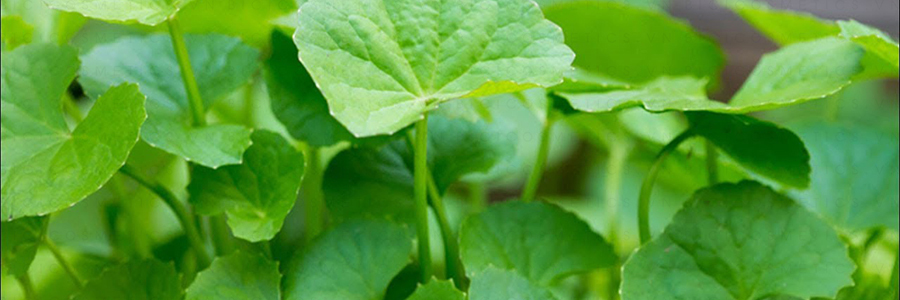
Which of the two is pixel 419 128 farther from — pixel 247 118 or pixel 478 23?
pixel 247 118

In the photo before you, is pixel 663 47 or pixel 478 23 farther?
pixel 663 47

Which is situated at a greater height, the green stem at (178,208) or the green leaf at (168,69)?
the green leaf at (168,69)

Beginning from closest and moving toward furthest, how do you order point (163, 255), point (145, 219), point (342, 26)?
point (342, 26) < point (163, 255) < point (145, 219)

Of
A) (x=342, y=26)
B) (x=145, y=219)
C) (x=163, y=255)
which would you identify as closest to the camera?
(x=342, y=26)

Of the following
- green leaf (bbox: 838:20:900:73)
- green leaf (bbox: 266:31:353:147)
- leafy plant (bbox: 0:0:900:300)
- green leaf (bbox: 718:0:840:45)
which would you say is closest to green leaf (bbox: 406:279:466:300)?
leafy plant (bbox: 0:0:900:300)

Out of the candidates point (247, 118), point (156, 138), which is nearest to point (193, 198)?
point (156, 138)

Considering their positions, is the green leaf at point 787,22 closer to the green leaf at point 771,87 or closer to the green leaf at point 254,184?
the green leaf at point 771,87

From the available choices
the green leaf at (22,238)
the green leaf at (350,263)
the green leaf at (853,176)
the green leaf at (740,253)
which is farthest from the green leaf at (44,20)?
the green leaf at (853,176)

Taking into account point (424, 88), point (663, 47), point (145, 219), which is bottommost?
point (145, 219)
